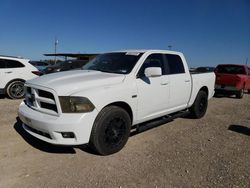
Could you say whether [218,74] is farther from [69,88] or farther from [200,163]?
[69,88]

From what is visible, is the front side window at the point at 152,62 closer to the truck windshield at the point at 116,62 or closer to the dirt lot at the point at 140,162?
the truck windshield at the point at 116,62

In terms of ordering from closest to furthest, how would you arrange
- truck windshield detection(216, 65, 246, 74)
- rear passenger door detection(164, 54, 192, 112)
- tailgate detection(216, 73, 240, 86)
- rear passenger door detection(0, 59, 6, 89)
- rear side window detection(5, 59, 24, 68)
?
rear passenger door detection(164, 54, 192, 112), rear passenger door detection(0, 59, 6, 89), rear side window detection(5, 59, 24, 68), tailgate detection(216, 73, 240, 86), truck windshield detection(216, 65, 246, 74)

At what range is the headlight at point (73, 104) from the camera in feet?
11.6

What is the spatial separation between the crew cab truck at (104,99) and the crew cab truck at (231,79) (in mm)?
6736

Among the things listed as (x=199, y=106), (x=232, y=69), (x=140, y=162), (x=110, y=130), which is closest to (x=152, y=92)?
(x=110, y=130)

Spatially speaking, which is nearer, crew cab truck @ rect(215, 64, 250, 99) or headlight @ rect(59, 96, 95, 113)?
headlight @ rect(59, 96, 95, 113)

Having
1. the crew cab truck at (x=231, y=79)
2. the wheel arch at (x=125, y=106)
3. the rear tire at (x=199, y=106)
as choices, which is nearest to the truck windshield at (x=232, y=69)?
the crew cab truck at (x=231, y=79)

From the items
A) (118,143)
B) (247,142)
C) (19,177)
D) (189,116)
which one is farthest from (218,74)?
(19,177)

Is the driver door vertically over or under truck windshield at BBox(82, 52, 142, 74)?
under

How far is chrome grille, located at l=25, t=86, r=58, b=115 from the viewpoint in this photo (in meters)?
3.70

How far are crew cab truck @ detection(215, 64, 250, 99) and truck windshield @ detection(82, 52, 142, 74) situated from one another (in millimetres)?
7917

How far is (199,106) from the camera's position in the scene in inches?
264

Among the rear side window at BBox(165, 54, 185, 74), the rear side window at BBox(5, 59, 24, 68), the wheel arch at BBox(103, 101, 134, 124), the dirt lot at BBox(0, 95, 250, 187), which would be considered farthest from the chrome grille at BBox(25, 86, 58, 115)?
the rear side window at BBox(5, 59, 24, 68)

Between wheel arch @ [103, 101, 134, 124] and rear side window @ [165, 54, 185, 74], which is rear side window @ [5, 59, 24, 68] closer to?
rear side window @ [165, 54, 185, 74]
